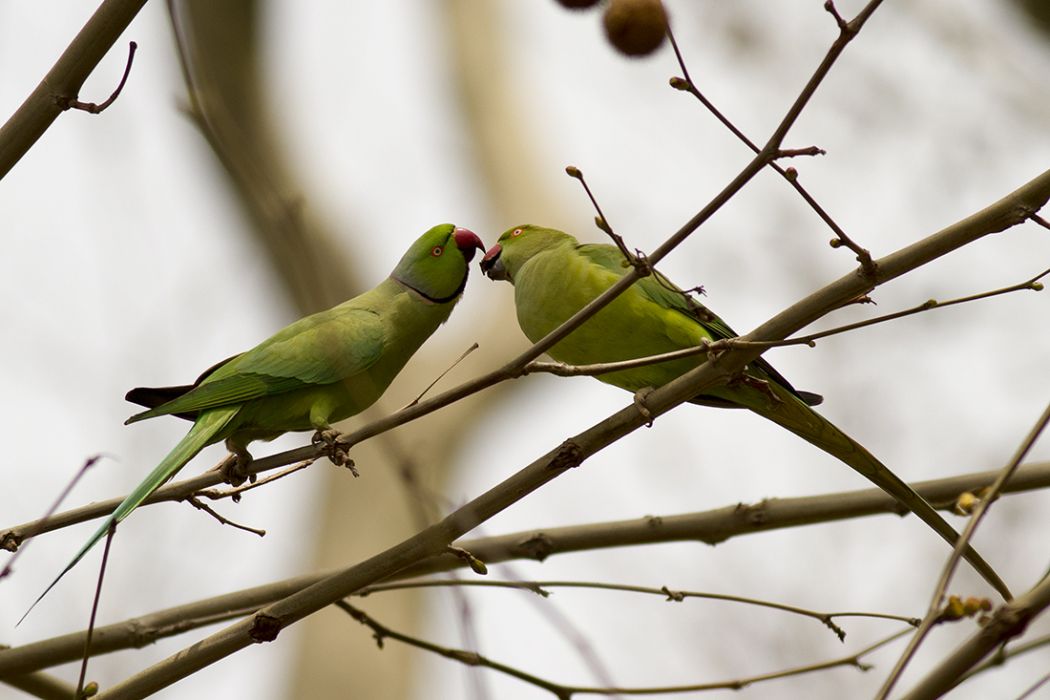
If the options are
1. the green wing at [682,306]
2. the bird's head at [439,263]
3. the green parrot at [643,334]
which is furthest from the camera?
the bird's head at [439,263]

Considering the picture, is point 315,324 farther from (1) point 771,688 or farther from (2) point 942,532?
(1) point 771,688

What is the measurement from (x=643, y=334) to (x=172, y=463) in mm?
1446

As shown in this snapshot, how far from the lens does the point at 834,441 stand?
310 centimetres

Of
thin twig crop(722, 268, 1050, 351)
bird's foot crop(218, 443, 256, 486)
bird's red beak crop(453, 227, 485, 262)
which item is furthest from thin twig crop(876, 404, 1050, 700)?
bird's red beak crop(453, 227, 485, 262)

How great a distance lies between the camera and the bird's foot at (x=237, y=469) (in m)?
3.12

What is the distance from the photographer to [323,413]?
3496mm

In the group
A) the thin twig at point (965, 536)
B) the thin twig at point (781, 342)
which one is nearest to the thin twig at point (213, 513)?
the thin twig at point (781, 342)

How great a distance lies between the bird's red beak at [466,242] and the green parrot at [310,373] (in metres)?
0.13

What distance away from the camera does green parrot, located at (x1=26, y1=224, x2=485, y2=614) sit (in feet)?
11.2

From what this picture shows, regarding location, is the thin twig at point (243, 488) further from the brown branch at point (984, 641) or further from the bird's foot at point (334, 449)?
the brown branch at point (984, 641)

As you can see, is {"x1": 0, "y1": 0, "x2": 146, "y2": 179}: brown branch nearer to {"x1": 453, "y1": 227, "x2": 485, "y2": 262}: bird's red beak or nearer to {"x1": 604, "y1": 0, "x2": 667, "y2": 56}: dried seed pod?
{"x1": 604, "y1": 0, "x2": 667, "y2": 56}: dried seed pod

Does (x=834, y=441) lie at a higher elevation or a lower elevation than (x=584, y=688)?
higher

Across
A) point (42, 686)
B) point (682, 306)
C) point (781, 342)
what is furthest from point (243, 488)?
point (682, 306)

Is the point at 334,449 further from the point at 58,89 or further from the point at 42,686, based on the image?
the point at 58,89
